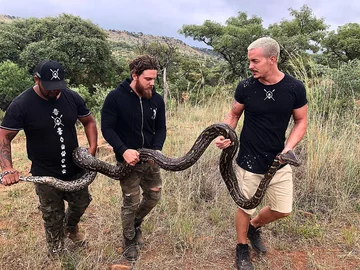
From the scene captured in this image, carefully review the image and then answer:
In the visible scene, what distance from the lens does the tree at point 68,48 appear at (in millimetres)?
23578

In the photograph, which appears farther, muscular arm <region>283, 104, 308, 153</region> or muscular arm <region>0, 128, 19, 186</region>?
muscular arm <region>283, 104, 308, 153</region>

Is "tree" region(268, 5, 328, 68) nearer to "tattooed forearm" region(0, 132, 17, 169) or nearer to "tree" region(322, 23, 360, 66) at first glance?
"tree" region(322, 23, 360, 66)

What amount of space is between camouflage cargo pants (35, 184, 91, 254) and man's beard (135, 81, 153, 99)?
1.30 m

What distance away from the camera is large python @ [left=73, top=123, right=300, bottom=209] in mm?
3213

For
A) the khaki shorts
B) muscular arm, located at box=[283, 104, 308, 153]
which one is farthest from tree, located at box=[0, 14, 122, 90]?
muscular arm, located at box=[283, 104, 308, 153]

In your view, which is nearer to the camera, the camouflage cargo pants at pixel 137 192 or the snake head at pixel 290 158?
the snake head at pixel 290 158

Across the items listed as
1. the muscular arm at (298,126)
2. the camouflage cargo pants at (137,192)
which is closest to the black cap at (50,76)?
the camouflage cargo pants at (137,192)

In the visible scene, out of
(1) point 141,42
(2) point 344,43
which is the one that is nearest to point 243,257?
(1) point 141,42

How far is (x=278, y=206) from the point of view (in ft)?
11.6

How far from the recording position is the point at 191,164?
10.9ft

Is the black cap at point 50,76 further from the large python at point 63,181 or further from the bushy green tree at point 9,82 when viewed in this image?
the bushy green tree at point 9,82

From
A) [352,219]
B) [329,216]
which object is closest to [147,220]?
[329,216]

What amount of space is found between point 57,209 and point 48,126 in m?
0.98

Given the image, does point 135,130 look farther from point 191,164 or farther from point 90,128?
point 191,164
